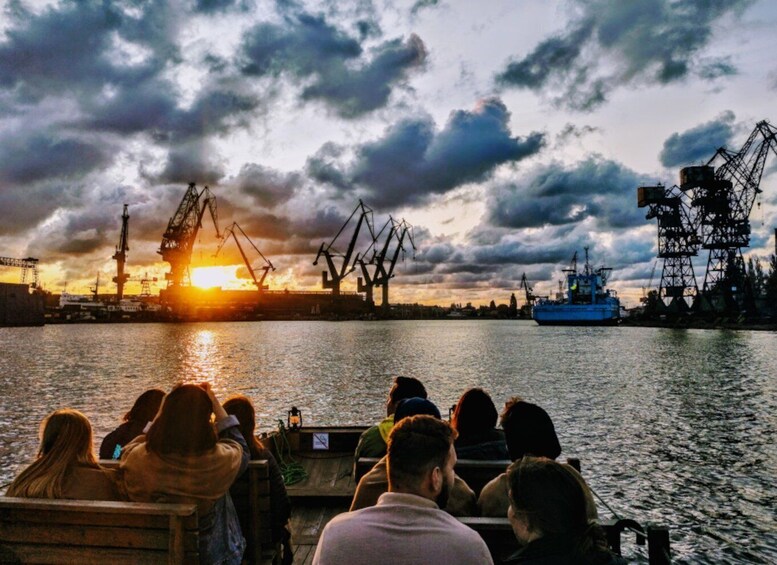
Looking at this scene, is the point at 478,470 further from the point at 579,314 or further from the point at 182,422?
the point at 579,314

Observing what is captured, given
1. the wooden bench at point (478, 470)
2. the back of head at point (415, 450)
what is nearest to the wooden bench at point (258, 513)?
the wooden bench at point (478, 470)

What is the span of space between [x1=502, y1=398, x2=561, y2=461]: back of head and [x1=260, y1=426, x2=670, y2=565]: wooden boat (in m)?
0.37

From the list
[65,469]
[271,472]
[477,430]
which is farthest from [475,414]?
[65,469]

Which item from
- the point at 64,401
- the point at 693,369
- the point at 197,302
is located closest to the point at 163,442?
the point at 64,401

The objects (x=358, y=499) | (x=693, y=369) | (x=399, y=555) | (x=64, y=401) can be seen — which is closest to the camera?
(x=399, y=555)

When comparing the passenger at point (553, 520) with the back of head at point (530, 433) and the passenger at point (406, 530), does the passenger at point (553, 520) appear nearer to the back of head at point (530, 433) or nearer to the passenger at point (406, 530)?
the passenger at point (406, 530)

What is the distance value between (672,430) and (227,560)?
607 inches

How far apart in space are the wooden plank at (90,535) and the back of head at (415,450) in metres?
1.43

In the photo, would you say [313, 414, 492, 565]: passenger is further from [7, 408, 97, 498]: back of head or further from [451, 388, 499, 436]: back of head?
[451, 388, 499, 436]: back of head

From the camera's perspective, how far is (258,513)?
419 cm

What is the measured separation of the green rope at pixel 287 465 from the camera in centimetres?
708

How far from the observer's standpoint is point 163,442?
10.1ft

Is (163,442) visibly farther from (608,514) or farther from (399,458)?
(608,514)

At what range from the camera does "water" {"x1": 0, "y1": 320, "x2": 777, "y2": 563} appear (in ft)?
31.0
